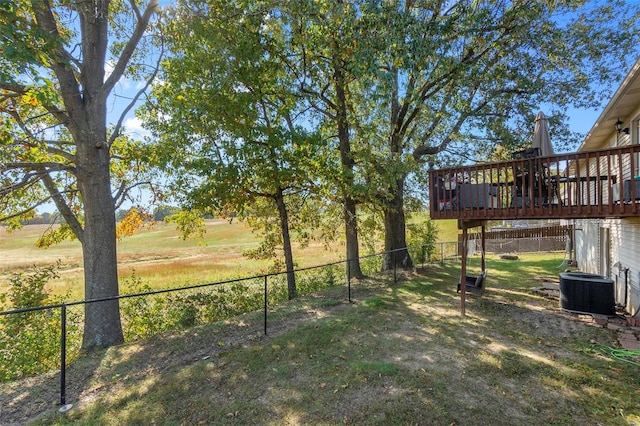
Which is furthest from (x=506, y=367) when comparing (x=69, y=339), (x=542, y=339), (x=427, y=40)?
(x=69, y=339)

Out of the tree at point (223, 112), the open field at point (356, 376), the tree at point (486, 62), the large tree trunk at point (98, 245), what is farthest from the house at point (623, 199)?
the large tree trunk at point (98, 245)

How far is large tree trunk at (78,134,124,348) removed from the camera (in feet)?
19.7

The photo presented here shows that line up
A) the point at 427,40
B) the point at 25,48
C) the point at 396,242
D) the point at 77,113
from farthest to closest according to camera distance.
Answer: the point at 396,242
the point at 427,40
the point at 77,113
the point at 25,48

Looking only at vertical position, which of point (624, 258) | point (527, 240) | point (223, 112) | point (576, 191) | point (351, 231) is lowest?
point (527, 240)

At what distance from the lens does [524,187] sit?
248 inches

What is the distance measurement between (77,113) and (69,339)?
4801mm

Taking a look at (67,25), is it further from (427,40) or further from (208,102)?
(427,40)

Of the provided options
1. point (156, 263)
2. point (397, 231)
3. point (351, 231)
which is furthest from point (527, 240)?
point (156, 263)

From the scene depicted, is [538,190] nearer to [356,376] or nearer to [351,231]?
[356,376]

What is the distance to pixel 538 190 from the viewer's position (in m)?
6.40

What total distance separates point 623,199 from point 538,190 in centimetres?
142

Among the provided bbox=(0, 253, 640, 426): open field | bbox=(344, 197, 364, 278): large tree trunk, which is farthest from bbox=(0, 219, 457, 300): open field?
bbox=(0, 253, 640, 426): open field

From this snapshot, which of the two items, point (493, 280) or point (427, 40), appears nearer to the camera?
point (427, 40)

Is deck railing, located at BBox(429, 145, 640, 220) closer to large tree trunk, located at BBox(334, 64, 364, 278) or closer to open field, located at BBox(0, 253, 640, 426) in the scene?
open field, located at BBox(0, 253, 640, 426)
